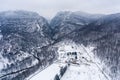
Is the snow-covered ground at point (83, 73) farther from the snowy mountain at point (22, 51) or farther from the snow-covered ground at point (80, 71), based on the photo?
the snowy mountain at point (22, 51)

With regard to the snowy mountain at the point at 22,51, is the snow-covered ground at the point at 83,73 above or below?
below

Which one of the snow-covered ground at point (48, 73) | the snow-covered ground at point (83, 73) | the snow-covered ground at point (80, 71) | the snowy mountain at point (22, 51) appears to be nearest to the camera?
the snow-covered ground at point (48, 73)

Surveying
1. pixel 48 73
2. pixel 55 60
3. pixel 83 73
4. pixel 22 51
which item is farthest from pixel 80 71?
pixel 22 51

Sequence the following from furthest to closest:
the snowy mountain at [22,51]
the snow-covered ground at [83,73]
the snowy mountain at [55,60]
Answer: the snowy mountain at [22,51] → the snowy mountain at [55,60] → the snow-covered ground at [83,73]

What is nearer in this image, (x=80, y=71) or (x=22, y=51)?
(x=80, y=71)

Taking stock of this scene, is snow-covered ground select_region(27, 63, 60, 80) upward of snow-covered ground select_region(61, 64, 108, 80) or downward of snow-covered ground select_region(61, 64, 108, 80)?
upward

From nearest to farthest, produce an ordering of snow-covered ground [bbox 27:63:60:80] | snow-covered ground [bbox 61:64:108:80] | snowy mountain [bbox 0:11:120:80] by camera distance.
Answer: snow-covered ground [bbox 27:63:60:80] → snow-covered ground [bbox 61:64:108:80] → snowy mountain [bbox 0:11:120:80]

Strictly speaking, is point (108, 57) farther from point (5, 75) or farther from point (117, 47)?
point (5, 75)

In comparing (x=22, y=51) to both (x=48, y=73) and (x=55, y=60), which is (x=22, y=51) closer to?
(x=55, y=60)

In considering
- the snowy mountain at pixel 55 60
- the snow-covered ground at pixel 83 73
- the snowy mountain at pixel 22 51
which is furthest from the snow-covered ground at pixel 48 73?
the snowy mountain at pixel 22 51

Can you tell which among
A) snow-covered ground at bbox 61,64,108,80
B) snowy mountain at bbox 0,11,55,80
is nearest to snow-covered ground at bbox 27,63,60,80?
snow-covered ground at bbox 61,64,108,80

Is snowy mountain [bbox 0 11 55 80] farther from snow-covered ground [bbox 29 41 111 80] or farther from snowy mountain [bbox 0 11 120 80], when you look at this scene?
snow-covered ground [bbox 29 41 111 80]
